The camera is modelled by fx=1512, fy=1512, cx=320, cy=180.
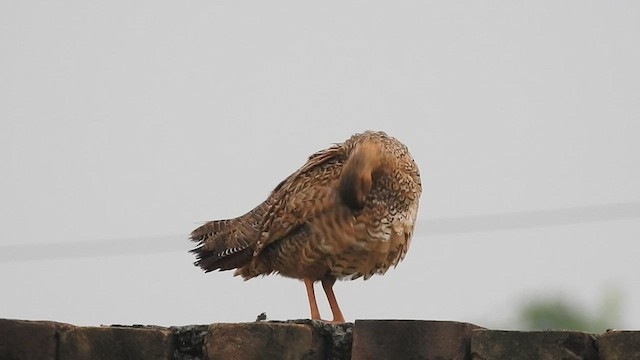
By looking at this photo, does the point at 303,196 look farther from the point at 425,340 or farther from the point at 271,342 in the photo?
the point at 425,340

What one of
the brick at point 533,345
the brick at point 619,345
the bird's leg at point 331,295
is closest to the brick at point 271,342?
the brick at point 533,345

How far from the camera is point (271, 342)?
5.52 metres

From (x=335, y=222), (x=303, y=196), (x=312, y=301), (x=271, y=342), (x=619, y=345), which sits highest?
(x=303, y=196)

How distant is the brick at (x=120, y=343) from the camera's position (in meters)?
5.64

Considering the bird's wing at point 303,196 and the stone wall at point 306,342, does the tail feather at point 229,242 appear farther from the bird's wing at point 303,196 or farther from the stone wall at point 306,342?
the stone wall at point 306,342

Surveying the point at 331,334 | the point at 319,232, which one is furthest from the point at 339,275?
the point at 331,334

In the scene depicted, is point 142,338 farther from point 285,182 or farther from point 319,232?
point 285,182

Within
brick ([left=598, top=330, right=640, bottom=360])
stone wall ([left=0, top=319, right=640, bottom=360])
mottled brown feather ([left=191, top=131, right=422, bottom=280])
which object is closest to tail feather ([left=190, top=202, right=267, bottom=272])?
mottled brown feather ([left=191, top=131, right=422, bottom=280])

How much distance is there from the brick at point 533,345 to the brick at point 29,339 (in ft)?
5.20

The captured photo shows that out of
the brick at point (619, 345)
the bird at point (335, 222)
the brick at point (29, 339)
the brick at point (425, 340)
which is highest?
the bird at point (335, 222)

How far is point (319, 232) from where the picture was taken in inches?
343

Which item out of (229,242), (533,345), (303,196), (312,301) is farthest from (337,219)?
(533,345)

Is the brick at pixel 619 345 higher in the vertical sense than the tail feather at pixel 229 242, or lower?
lower

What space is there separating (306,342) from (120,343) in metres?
0.71
